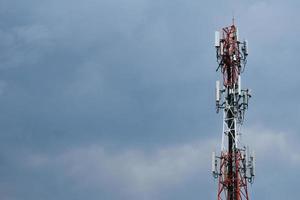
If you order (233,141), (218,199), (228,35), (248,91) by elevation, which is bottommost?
(218,199)

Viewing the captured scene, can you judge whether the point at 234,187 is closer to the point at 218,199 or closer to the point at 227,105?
the point at 218,199

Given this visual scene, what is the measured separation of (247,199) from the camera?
79312mm

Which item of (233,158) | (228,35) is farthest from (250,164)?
(228,35)

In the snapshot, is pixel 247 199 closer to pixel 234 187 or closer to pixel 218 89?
pixel 234 187

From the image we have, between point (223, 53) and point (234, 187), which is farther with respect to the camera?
point (223, 53)

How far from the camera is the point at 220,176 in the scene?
80.8m

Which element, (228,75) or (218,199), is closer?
(218,199)

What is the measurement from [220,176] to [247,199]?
359cm

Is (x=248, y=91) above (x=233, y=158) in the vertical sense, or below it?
above

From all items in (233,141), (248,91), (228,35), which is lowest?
(233,141)

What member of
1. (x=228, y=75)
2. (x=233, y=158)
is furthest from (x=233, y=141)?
(x=228, y=75)

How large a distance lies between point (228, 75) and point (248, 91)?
10.2 ft

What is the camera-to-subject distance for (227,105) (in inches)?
3280

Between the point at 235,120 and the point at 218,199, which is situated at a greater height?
the point at 235,120
